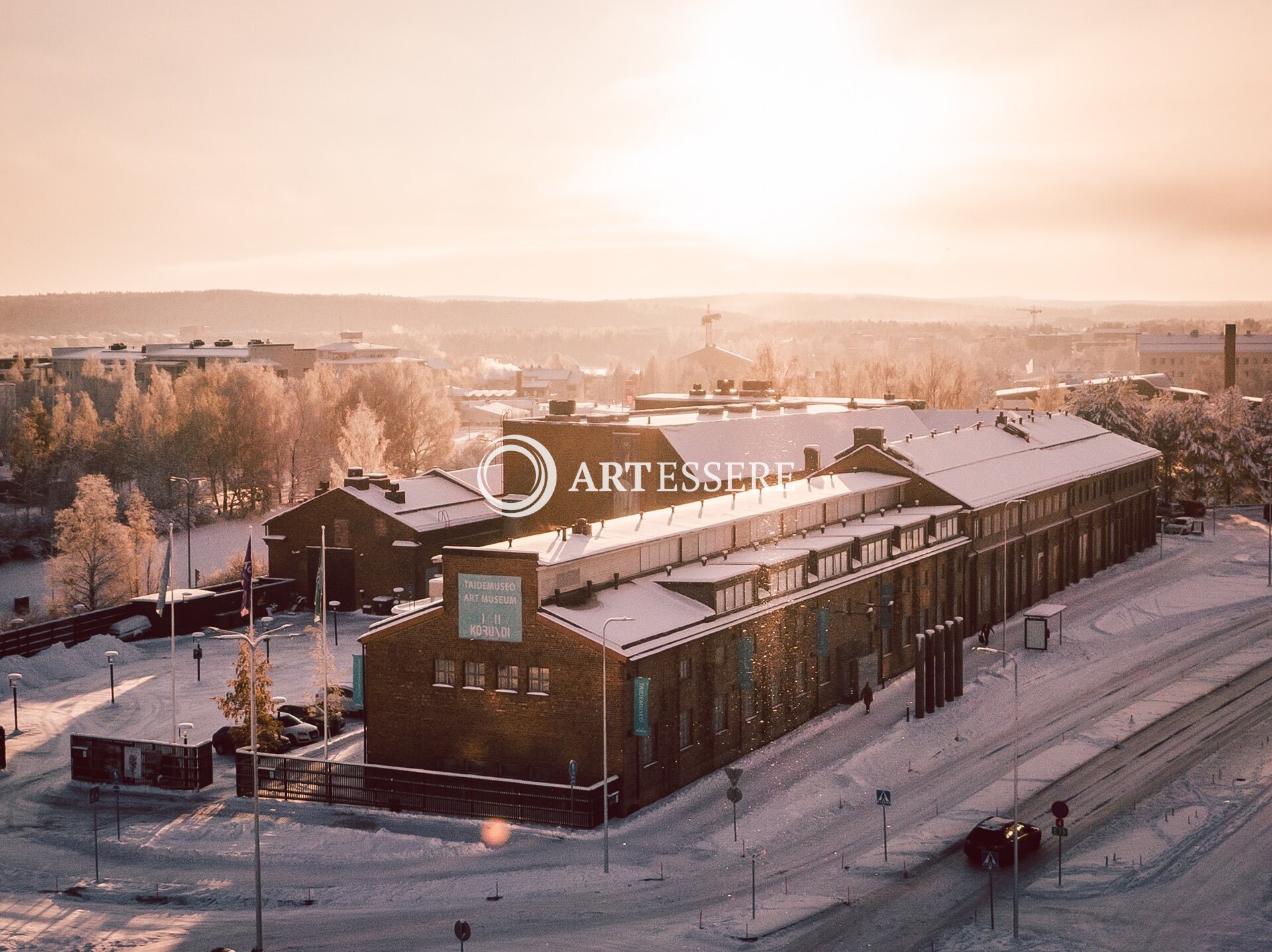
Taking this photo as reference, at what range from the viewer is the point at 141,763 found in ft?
177

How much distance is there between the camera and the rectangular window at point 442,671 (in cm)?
5141

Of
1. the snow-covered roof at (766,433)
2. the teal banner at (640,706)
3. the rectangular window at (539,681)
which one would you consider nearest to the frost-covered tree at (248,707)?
the rectangular window at (539,681)

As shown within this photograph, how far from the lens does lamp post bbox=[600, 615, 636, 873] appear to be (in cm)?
4616

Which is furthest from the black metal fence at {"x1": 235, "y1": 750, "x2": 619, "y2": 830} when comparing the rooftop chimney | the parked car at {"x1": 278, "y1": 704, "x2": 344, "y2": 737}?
the rooftop chimney

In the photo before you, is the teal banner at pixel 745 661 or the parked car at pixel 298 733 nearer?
the teal banner at pixel 745 661

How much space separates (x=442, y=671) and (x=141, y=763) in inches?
501

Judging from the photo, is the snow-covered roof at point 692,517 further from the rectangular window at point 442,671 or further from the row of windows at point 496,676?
the rectangular window at point 442,671

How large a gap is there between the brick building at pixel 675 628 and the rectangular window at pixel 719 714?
7 cm

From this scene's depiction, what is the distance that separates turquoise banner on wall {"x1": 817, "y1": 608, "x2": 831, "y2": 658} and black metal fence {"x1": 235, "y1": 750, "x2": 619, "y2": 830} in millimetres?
15717

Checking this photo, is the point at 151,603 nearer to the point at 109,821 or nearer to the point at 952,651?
the point at 109,821

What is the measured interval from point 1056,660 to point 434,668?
36134 millimetres

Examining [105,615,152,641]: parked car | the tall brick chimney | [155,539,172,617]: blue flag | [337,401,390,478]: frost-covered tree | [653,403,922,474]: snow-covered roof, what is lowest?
[105,615,152,641]: parked car

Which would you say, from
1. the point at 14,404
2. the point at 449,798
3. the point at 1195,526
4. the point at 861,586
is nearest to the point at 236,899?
the point at 449,798

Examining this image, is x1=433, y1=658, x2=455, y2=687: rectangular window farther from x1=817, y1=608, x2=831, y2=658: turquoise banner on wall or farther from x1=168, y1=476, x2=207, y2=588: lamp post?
x1=168, y1=476, x2=207, y2=588: lamp post
